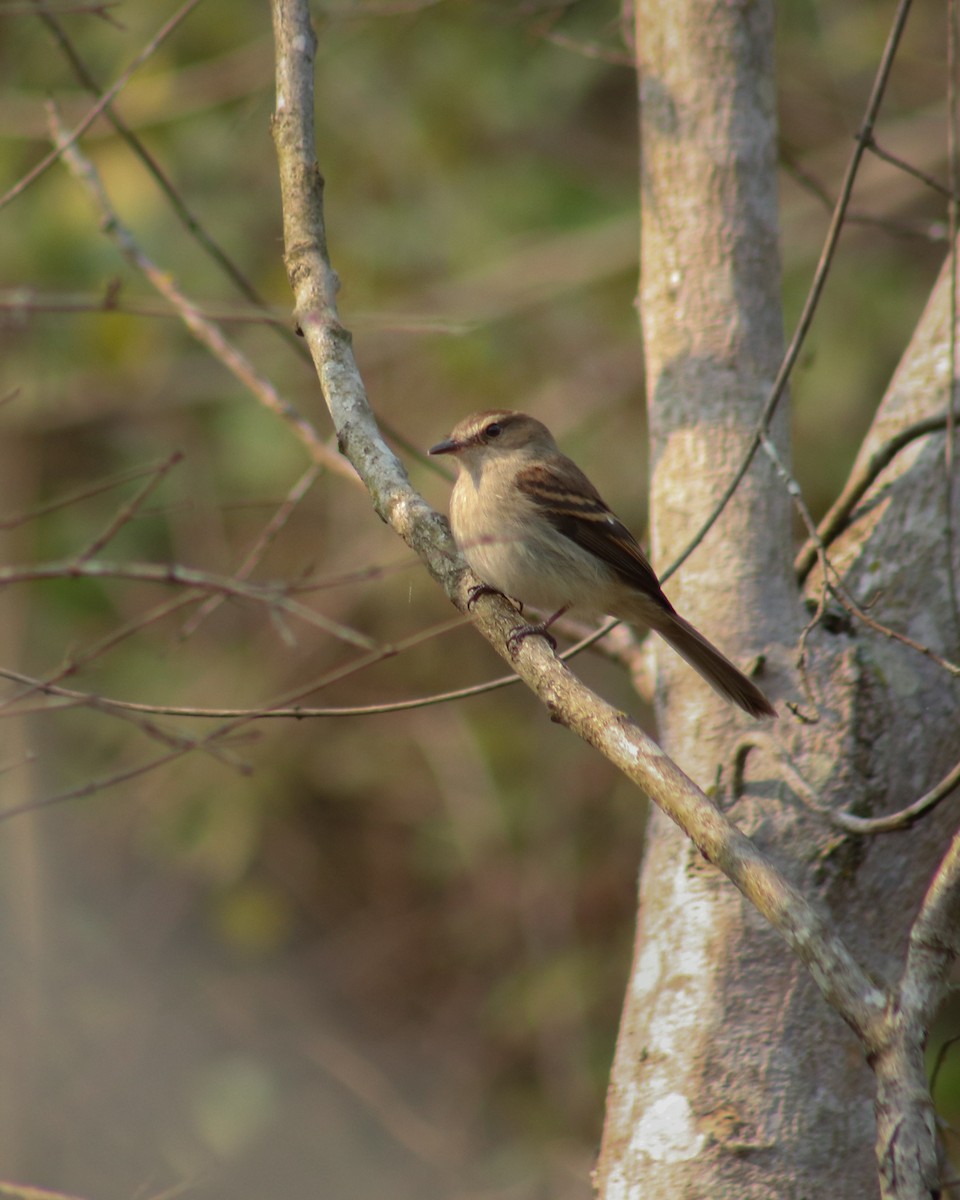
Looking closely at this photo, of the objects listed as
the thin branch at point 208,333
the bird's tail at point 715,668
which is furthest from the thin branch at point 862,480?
the thin branch at point 208,333

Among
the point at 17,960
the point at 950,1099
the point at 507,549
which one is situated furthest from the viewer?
the point at 17,960

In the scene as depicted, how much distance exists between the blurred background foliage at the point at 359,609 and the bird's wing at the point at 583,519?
295 cm

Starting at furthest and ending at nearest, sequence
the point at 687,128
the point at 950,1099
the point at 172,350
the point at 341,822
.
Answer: the point at 341,822, the point at 172,350, the point at 950,1099, the point at 687,128

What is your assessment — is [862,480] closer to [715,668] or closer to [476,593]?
[715,668]

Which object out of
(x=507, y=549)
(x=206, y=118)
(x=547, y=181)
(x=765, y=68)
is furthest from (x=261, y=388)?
(x=547, y=181)

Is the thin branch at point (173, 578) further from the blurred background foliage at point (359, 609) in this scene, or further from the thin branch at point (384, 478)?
the blurred background foliage at point (359, 609)

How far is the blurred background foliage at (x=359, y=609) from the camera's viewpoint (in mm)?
7094

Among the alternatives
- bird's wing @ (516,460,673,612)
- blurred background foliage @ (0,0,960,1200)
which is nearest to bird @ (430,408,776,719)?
bird's wing @ (516,460,673,612)

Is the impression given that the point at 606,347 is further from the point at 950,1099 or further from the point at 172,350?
the point at 950,1099

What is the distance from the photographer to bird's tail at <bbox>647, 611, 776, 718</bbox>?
2.96 meters

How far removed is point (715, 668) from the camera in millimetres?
3010

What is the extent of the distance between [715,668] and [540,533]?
37.7 inches

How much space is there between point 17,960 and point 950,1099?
481 centimetres

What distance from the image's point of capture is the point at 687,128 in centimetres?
340
